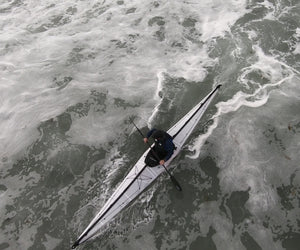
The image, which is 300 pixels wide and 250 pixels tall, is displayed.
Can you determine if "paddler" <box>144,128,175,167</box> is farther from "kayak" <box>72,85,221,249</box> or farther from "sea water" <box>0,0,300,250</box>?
"sea water" <box>0,0,300,250</box>

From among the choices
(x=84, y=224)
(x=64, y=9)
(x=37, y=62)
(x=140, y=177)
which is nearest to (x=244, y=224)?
(x=140, y=177)

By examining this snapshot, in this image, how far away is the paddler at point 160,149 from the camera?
8.79m

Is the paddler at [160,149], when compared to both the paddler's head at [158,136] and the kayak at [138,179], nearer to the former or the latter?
the paddler's head at [158,136]

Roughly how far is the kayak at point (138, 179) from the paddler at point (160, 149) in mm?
219

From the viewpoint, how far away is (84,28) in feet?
48.8

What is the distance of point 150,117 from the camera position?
10.8 m

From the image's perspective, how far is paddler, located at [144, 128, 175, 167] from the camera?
879 centimetres

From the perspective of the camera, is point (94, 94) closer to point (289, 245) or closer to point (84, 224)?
point (84, 224)

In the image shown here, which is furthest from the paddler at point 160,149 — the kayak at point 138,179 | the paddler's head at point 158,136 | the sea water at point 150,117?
the sea water at point 150,117

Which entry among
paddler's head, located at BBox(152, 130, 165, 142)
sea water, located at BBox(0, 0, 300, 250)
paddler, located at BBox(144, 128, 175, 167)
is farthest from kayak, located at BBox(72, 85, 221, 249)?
paddler's head, located at BBox(152, 130, 165, 142)

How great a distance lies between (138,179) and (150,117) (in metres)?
2.92

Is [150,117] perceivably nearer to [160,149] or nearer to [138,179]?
[160,149]

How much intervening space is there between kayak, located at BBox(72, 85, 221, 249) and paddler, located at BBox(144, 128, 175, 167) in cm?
22

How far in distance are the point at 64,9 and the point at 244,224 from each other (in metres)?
14.7
